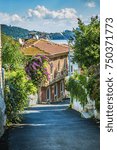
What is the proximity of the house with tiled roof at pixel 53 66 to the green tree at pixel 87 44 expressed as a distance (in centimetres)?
1606

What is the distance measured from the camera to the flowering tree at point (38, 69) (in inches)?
1627

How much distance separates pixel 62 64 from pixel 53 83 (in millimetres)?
4886

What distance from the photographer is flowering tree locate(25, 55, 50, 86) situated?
41338mm

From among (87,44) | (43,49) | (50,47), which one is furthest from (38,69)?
(87,44)

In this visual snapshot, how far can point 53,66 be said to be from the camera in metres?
49.0

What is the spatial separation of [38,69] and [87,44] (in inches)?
561

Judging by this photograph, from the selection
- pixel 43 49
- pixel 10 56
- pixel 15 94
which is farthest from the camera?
pixel 43 49

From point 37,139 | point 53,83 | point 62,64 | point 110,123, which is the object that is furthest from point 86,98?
point 62,64

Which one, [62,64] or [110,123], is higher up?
[62,64]

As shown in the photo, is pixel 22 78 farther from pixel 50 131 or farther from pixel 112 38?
pixel 112 38

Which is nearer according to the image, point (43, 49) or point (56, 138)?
point (56, 138)

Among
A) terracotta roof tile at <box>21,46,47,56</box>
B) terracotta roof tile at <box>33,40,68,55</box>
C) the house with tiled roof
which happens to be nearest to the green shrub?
the house with tiled roof

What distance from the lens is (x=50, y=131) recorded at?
47.6 ft

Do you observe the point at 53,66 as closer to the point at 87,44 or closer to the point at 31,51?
the point at 31,51
